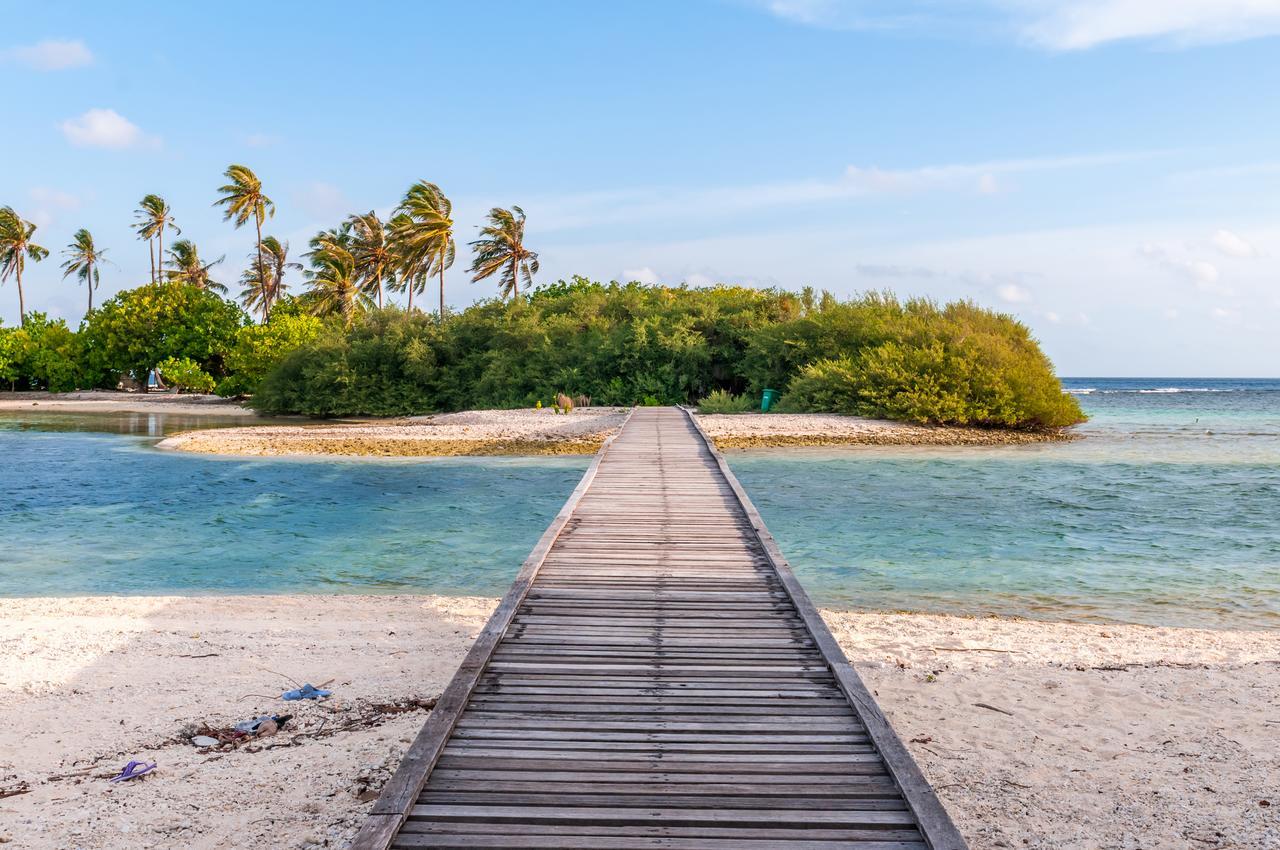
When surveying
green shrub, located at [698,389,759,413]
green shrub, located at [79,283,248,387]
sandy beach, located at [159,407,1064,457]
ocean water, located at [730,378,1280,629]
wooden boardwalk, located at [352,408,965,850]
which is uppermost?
green shrub, located at [79,283,248,387]

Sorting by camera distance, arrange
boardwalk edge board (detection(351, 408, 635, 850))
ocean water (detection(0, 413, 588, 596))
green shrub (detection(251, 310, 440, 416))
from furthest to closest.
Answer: green shrub (detection(251, 310, 440, 416)), ocean water (detection(0, 413, 588, 596)), boardwalk edge board (detection(351, 408, 635, 850))

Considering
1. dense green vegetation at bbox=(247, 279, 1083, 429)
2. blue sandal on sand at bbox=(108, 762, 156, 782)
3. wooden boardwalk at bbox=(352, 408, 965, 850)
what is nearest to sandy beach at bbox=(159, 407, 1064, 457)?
dense green vegetation at bbox=(247, 279, 1083, 429)

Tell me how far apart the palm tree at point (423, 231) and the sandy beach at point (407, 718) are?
3358cm

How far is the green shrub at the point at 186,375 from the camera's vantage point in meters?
49.2

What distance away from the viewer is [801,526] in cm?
1251

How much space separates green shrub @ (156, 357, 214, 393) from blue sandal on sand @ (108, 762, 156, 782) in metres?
49.8

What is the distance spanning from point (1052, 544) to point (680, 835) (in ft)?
32.9

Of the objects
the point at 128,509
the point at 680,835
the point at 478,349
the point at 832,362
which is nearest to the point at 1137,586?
the point at 680,835

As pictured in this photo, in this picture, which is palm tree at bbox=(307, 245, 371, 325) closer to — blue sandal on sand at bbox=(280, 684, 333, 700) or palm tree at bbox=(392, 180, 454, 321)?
palm tree at bbox=(392, 180, 454, 321)

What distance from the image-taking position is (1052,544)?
1166 cm

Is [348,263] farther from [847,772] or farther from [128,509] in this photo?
[847,772]

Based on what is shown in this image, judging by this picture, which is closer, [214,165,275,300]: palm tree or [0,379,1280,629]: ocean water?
[0,379,1280,629]: ocean water

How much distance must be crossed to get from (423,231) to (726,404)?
1826cm

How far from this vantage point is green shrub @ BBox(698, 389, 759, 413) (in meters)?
28.7
